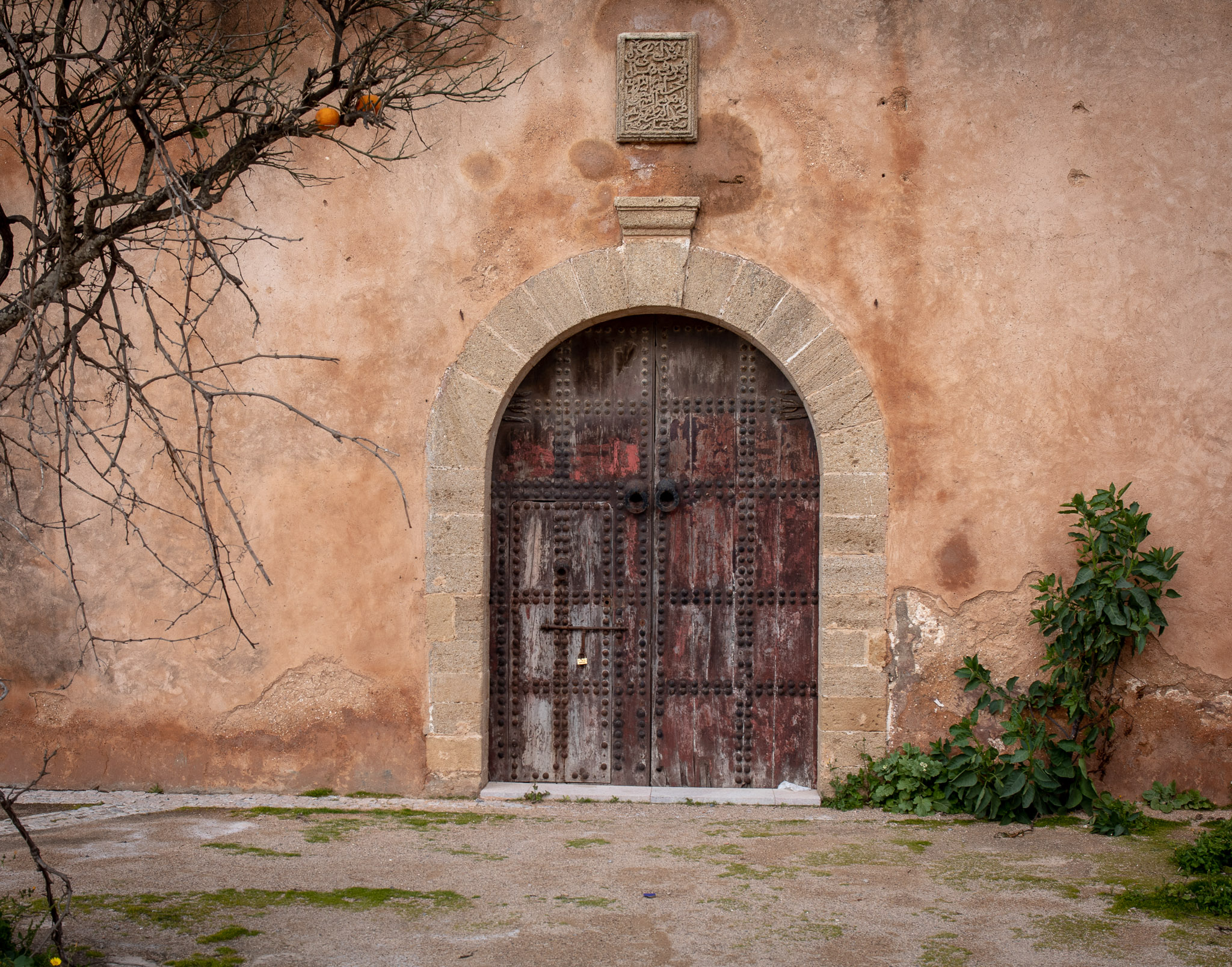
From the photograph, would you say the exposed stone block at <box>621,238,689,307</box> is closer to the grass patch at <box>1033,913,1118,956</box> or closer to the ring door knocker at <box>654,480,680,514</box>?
the ring door knocker at <box>654,480,680,514</box>

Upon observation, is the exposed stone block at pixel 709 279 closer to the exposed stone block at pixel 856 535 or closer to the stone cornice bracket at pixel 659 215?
the stone cornice bracket at pixel 659 215

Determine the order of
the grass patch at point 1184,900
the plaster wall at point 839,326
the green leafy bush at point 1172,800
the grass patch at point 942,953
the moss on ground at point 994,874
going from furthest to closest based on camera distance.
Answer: the plaster wall at point 839,326 < the green leafy bush at point 1172,800 < the moss on ground at point 994,874 < the grass patch at point 1184,900 < the grass patch at point 942,953

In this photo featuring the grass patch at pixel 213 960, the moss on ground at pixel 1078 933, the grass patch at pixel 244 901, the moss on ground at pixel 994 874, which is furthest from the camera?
the moss on ground at pixel 994 874

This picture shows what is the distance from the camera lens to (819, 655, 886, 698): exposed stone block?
4355mm

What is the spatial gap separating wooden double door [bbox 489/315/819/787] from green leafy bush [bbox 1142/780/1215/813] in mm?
1331

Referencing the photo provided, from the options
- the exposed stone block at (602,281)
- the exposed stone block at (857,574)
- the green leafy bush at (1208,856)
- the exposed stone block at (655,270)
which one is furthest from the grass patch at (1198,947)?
the exposed stone block at (602,281)

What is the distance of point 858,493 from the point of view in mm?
4391

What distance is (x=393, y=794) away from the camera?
14.7 feet

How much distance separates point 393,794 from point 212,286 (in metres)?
2.33

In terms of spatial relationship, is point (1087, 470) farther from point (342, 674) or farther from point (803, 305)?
point (342, 674)

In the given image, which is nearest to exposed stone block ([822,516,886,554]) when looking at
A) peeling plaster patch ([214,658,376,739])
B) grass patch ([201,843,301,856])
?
peeling plaster patch ([214,658,376,739])

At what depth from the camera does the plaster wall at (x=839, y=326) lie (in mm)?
4301

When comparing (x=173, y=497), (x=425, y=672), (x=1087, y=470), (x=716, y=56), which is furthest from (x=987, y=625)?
(x=173, y=497)

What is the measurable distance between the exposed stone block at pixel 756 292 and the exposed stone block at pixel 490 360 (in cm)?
95
